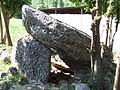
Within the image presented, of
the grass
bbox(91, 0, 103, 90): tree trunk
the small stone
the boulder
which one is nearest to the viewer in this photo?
bbox(91, 0, 103, 90): tree trunk

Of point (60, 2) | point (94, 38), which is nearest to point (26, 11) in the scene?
point (94, 38)

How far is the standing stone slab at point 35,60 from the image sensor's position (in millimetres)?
7359

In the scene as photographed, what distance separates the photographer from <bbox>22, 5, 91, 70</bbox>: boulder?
277 inches

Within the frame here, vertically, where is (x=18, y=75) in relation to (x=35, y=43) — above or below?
below

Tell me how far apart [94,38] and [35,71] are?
6.49ft

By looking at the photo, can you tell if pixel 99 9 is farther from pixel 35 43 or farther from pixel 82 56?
pixel 35 43

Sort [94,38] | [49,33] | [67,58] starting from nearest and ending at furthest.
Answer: [94,38] → [49,33] → [67,58]

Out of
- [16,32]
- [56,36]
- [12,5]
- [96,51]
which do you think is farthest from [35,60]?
[16,32]

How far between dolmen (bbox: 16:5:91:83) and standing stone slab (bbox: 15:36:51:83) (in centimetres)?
3

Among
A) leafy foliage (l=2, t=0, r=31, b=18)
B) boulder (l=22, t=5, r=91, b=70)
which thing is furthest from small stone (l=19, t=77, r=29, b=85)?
leafy foliage (l=2, t=0, r=31, b=18)

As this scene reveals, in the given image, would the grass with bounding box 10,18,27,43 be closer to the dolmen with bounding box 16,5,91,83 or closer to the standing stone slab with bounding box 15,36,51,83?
the standing stone slab with bounding box 15,36,51,83

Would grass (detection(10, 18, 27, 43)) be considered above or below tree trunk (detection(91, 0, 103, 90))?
below

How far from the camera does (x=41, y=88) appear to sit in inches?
240

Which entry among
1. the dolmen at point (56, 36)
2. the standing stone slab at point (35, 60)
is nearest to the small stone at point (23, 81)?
the standing stone slab at point (35, 60)
